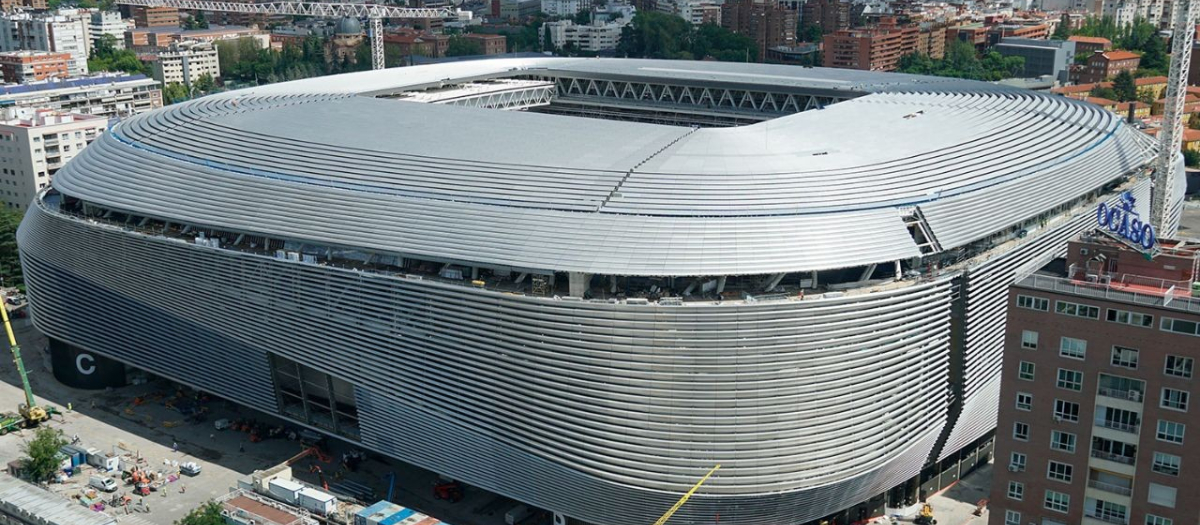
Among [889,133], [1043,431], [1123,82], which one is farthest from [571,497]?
[1123,82]

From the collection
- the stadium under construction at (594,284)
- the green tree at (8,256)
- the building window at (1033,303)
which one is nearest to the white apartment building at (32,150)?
the green tree at (8,256)

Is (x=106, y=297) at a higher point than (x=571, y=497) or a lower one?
higher

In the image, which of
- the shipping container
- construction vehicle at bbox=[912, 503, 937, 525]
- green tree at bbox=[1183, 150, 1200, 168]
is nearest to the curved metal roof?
the shipping container

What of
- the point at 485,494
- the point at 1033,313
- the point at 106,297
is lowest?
the point at 485,494

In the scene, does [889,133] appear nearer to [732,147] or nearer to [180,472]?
[732,147]

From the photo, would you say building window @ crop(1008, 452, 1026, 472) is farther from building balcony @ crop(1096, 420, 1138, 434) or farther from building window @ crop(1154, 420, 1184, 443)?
building window @ crop(1154, 420, 1184, 443)

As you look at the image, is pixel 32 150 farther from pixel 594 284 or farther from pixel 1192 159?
pixel 1192 159

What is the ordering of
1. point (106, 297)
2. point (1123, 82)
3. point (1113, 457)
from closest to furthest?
point (1113, 457)
point (106, 297)
point (1123, 82)

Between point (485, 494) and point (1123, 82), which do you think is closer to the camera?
point (485, 494)

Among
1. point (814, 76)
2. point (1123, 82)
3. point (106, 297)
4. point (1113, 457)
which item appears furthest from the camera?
point (1123, 82)
